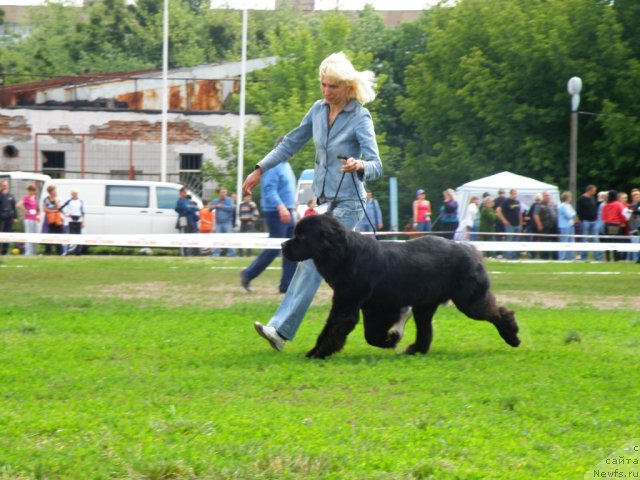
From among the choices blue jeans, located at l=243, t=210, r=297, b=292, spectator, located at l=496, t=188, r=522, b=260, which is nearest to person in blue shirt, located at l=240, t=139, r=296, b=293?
blue jeans, located at l=243, t=210, r=297, b=292

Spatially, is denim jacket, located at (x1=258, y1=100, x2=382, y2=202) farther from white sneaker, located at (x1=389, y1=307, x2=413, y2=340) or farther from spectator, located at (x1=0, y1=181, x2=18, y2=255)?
spectator, located at (x1=0, y1=181, x2=18, y2=255)

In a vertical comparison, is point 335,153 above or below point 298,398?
above

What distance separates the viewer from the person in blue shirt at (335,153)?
754cm

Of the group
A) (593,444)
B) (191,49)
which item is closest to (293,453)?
(593,444)

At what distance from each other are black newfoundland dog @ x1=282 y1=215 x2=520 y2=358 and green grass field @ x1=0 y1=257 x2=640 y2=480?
0.69 feet

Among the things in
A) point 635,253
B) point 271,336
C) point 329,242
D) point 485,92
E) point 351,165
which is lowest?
point 635,253

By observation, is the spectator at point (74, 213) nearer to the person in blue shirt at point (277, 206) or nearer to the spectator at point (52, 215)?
the spectator at point (52, 215)

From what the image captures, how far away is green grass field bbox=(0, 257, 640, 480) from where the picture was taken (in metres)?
4.67

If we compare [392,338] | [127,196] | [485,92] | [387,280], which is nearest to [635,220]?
[127,196]

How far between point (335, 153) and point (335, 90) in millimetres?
422

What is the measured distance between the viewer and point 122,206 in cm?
2594

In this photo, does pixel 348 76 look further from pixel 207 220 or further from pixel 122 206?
pixel 122 206

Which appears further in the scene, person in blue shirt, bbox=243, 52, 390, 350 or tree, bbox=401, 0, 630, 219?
tree, bbox=401, 0, 630, 219

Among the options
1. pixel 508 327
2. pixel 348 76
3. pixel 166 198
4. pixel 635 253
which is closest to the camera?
pixel 348 76
